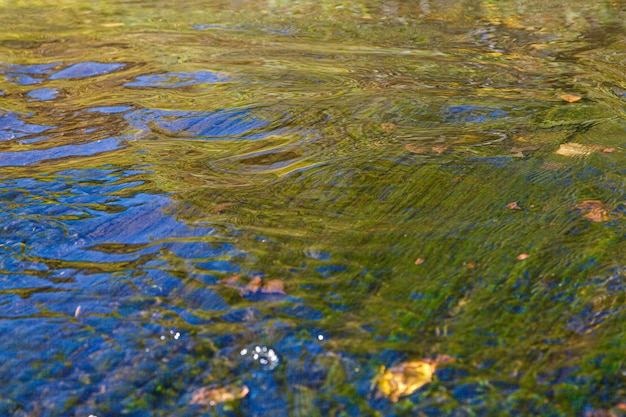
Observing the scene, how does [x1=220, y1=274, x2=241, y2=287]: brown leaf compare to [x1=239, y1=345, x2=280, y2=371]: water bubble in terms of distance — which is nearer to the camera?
[x1=239, y1=345, x2=280, y2=371]: water bubble

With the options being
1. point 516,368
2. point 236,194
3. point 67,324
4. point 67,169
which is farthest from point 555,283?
point 67,169

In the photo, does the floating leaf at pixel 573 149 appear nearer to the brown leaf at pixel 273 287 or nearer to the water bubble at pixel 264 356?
the brown leaf at pixel 273 287

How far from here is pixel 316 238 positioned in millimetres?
2662

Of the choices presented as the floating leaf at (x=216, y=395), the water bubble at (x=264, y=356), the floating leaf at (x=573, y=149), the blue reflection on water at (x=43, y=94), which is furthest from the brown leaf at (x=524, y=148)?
the blue reflection on water at (x=43, y=94)

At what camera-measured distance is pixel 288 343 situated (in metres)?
2.13

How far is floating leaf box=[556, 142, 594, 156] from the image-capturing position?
3326 millimetres

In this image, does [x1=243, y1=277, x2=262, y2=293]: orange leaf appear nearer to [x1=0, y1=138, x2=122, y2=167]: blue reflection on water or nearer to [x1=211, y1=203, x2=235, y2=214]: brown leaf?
[x1=211, y1=203, x2=235, y2=214]: brown leaf

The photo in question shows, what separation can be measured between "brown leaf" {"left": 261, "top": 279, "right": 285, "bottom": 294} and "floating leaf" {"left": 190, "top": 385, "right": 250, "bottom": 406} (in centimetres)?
45

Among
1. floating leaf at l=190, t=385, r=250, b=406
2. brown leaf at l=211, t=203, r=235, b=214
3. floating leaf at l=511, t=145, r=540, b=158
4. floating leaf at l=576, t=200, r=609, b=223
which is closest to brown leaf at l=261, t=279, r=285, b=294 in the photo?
floating leaf at l=190, t=385, r=250, b=406

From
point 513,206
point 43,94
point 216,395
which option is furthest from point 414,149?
point 43,94

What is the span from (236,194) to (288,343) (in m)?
1.15

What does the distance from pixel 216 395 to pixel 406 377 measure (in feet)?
1.89

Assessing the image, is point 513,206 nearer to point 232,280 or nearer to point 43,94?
point 232,280

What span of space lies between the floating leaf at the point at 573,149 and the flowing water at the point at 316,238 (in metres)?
0.02
